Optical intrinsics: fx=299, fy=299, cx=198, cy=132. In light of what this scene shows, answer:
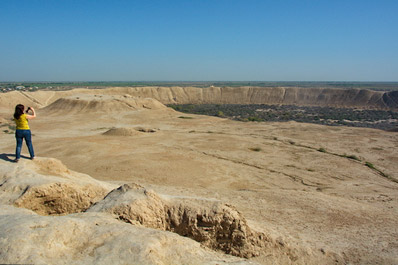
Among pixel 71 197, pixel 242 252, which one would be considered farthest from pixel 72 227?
pixel 242 252

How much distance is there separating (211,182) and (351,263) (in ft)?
23.0

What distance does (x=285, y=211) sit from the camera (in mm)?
8828

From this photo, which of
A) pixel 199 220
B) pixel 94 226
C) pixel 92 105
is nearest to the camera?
pixel 94 226

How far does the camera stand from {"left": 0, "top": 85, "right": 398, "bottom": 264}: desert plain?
4098 mm

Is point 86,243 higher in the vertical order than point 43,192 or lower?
higher

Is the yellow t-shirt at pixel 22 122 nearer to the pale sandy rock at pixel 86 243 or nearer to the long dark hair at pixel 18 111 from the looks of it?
the long dark hair at pixel 18 111

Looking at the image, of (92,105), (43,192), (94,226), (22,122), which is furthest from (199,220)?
(92,105)

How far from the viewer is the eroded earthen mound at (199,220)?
18.6 feet

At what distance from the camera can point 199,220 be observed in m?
5.79

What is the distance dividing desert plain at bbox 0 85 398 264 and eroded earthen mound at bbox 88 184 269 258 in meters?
0.02

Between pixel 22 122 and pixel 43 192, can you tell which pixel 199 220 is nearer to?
pixel 43 192

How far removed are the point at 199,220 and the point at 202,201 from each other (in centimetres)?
47

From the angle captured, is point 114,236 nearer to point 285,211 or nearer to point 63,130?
point 285,211

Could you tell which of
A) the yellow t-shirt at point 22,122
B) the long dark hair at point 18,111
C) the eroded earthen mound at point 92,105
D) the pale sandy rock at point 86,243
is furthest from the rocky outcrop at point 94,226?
the eroded earthen mound at point 92,105
